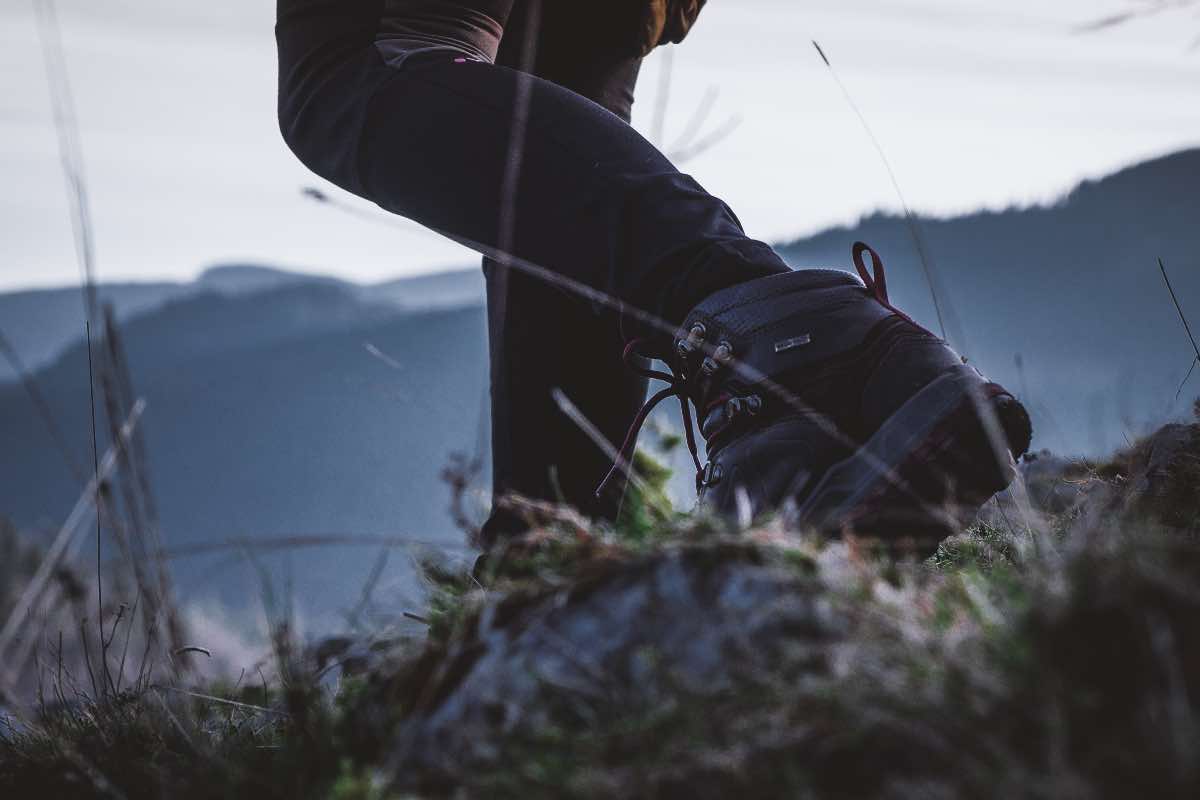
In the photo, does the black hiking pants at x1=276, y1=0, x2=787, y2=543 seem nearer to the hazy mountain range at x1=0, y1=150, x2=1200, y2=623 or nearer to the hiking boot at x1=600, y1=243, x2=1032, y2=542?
the hiking boot at x1=600, y1=243, x2=1032, y2=542

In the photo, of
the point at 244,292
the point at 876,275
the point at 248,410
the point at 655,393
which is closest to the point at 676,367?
the point at 655,393

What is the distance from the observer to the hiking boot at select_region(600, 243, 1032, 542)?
4.45 feet

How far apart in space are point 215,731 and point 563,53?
1.51 m

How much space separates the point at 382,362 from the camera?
1886 mm

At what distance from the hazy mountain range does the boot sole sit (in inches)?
13.7

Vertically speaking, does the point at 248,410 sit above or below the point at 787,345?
below

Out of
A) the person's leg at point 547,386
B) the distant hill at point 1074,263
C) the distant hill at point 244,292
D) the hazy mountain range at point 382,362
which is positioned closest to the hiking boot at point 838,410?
the hazy mountain range at point 382,362

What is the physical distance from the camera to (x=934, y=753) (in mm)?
664

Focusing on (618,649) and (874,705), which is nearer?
(874,705)

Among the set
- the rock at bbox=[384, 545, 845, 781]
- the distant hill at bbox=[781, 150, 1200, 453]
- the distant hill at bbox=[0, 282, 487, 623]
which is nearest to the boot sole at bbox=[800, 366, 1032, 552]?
the rock at bbox=[384, 545, 845, 781]

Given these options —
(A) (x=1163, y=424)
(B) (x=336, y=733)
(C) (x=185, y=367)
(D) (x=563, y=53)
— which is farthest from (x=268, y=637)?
(C) (x=185, y=367)

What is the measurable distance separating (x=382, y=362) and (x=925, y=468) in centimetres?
100

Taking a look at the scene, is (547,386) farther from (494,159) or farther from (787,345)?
(787,345)

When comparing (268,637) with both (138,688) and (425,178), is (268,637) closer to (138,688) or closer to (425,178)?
(138,688)
